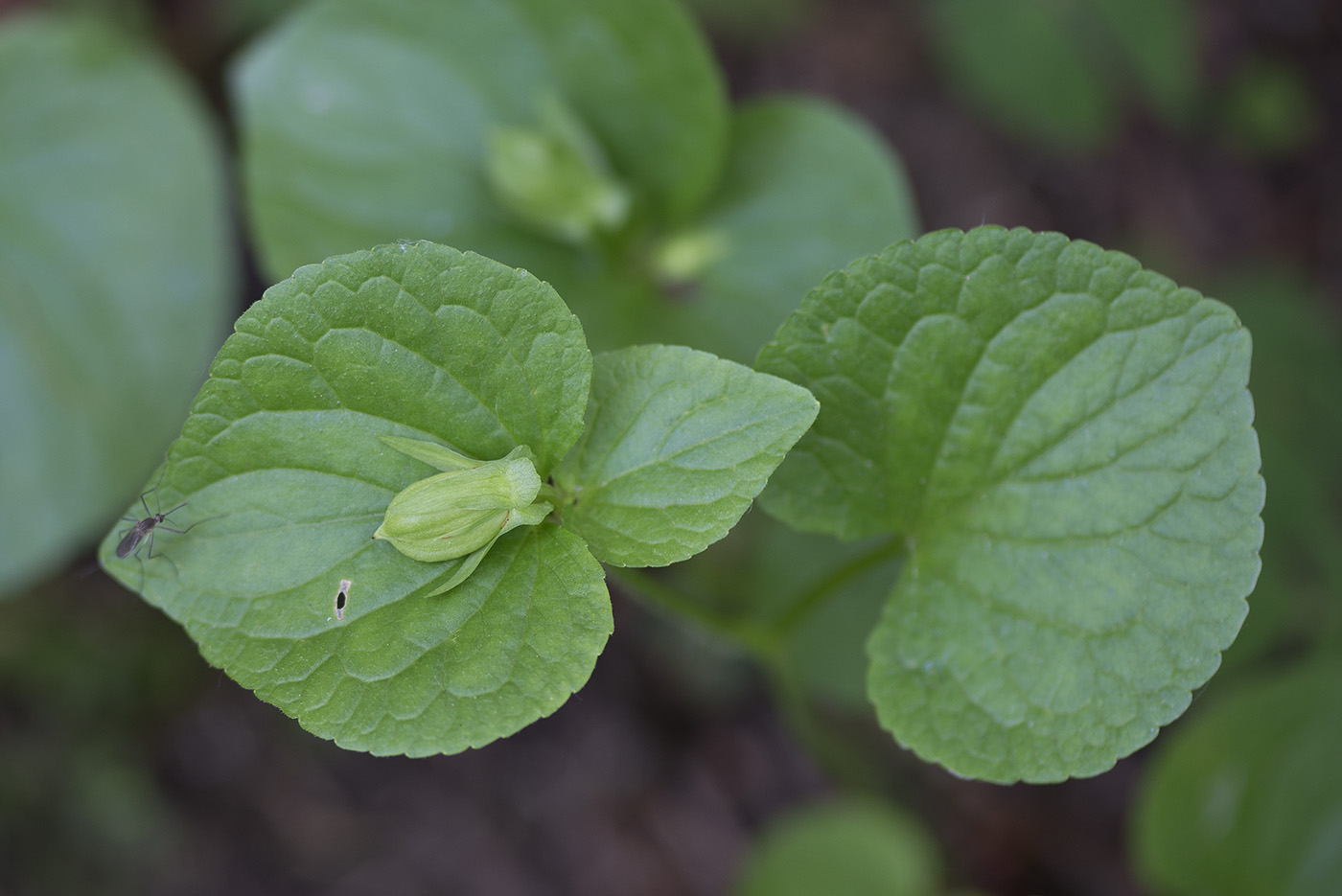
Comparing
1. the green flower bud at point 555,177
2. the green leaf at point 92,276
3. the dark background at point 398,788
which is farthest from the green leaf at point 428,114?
the dark background at point 398,788

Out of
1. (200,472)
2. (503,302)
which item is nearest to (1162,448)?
(503,302)

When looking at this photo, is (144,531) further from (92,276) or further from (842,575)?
(92,276)

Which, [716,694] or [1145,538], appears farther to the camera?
[716,694]

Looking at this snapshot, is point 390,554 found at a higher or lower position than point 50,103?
higher

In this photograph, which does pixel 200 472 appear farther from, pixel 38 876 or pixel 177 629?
pixel 38 876

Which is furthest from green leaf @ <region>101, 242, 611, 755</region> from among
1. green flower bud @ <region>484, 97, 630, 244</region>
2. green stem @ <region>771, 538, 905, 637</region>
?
green flower bud @ <region>484, 97, 630, 244</region>

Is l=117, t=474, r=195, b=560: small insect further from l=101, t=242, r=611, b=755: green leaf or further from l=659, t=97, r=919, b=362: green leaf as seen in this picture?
l=659, t=97, r=919, b=362: green leaf
